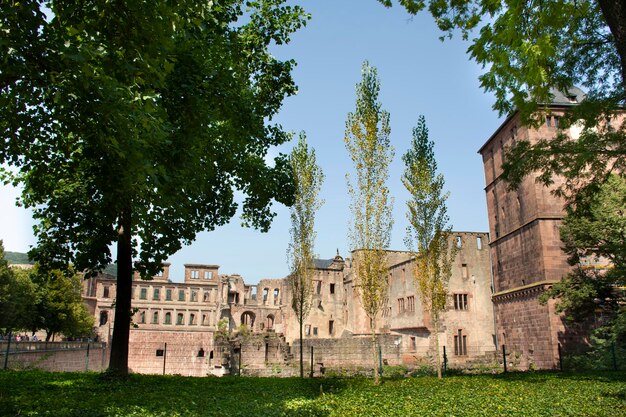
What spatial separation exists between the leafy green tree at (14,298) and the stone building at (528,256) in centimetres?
3945

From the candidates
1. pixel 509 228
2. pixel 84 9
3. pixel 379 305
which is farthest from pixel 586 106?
pixel 509 228

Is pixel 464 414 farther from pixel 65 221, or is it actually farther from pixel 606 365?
pixel 606 365

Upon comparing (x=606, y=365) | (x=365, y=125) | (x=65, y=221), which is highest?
(x=365, y=125)

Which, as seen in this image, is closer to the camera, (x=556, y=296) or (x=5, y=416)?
(x=5, y=416)

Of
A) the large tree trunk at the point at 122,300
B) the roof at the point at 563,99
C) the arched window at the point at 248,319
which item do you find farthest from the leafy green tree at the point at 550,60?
the arched window at the point at 248,319

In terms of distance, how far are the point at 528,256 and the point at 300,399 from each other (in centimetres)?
2485

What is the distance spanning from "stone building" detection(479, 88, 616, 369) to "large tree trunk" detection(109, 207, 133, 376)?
22.4m

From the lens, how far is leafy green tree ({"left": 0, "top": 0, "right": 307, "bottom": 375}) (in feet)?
25.6

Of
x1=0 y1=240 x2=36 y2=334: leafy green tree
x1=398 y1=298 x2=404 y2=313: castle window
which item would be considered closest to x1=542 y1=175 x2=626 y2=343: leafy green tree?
x1=398 y1=298 x2=404 y2=313: castle window

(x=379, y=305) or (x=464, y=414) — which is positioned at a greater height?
(x=379, y=305)

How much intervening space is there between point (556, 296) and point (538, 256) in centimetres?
292

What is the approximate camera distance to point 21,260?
7421 inches

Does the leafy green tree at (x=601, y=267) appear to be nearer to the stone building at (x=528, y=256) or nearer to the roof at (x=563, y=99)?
the stone building at (x=528, y=256)

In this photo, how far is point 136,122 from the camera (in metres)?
8.80
